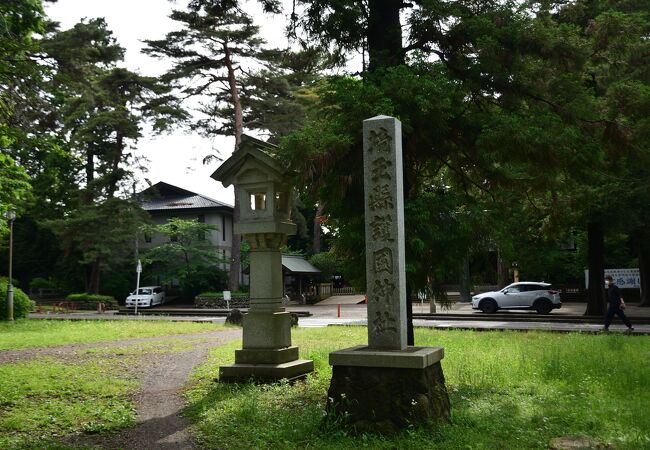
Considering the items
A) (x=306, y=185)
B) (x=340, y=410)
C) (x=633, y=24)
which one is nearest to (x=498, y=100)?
(x=633, y=24)

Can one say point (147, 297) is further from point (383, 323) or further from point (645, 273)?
point (383, 323)

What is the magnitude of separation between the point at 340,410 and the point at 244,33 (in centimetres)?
2770

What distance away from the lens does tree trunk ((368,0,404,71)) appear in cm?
1116

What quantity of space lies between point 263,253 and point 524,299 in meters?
21.5

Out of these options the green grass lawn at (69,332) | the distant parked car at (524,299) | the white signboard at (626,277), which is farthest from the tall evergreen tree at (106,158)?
the white signboard at (626,277)

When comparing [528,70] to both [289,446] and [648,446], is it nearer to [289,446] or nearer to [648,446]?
[648,446]

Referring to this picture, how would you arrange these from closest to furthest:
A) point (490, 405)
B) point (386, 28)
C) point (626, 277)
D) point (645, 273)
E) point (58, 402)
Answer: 1. point (490, 405)
2. point (58, 402)
3. point (386, 28)
4. point (645, 273)
5. point (626, 277)

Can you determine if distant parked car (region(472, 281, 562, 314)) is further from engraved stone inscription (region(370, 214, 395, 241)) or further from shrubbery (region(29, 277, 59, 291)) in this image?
shrubbery (region(29, 277, 59, 291))

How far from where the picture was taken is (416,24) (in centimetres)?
1104

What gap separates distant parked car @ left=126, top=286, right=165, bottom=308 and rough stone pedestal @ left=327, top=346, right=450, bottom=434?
3451 centimetres

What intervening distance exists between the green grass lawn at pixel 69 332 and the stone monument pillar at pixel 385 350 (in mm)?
12550

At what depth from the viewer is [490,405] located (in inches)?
295

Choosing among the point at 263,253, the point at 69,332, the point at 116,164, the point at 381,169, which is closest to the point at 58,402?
the point at 263,253

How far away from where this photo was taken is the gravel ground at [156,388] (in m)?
6.48
